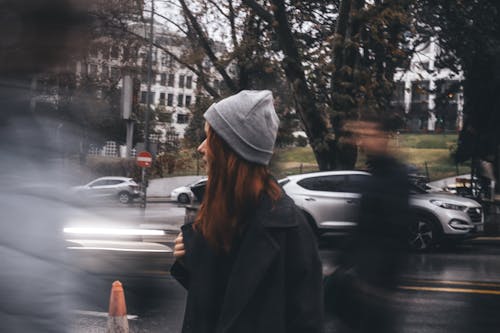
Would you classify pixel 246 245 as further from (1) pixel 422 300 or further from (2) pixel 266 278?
(1) pixel 422 300

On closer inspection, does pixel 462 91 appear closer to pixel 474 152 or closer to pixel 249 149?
pixel 474 152

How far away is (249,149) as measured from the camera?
2.11m

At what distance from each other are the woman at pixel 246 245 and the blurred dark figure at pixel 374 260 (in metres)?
2.72

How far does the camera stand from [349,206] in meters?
13.8

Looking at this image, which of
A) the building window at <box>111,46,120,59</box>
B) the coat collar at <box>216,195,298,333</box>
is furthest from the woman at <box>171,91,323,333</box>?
the building window at <box>111,46,120,59</box>

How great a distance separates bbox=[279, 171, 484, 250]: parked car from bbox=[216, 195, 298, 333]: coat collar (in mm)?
11809

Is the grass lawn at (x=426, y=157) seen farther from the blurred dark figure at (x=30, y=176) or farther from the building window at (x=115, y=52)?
the blurred dark figure at (x=30, y=176)

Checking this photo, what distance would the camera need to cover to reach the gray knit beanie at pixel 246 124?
2105mm

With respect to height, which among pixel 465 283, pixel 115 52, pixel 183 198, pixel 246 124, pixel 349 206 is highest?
pixel 115 52

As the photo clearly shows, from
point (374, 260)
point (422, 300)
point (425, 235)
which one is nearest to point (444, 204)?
point (425, 235)

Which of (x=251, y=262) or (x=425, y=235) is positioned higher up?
(x=251, y=262)

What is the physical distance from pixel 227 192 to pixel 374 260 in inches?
112

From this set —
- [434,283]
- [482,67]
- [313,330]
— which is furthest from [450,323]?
[482,67]

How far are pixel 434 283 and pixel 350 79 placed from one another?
7.39 m
